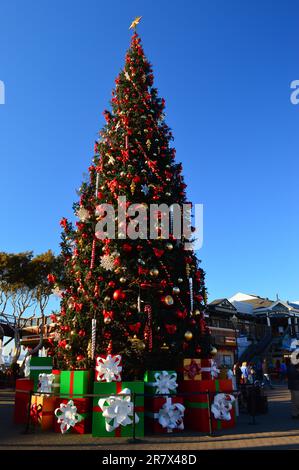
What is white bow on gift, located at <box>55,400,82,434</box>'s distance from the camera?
812cm

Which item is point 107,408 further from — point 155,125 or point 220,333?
point 220,333

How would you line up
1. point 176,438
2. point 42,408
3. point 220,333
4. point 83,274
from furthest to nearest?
point 220,333
point 83,274
point 42,408
point 176,438

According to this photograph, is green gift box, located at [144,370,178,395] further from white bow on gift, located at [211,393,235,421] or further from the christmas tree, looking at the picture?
white bow on gift, located at [211,393,235,421]

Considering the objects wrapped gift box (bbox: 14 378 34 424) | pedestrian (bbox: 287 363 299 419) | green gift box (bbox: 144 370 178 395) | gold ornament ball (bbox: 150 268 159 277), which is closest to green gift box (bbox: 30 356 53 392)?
wrapped gift box (bbox: 14 378 34 424)

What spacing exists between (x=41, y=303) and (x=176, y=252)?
62.8ft

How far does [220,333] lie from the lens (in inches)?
1346

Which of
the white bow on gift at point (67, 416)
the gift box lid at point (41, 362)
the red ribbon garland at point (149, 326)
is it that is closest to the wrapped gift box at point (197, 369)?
the red ribbon garland at point (149, 326)

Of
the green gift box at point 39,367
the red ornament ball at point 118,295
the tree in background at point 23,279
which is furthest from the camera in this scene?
the tree in background at point 23,279

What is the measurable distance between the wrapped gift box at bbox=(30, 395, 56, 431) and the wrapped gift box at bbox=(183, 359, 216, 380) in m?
3.07

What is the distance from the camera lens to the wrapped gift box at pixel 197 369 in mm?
8969

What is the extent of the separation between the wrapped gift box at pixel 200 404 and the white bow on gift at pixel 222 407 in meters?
0.10

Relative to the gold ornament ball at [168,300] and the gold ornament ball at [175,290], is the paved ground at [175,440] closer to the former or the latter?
the gold ornament ball at [168,300]

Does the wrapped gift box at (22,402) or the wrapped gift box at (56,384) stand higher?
the wrapped gift box at (56,384)
